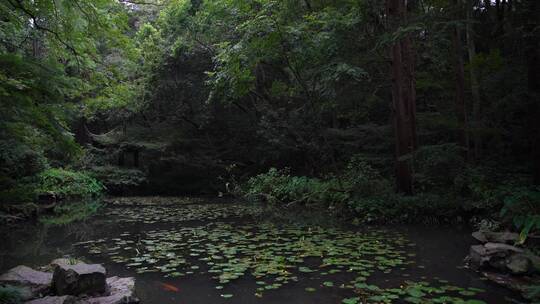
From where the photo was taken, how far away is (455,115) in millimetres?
11430

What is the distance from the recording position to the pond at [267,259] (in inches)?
186

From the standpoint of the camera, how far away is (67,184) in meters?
16.1

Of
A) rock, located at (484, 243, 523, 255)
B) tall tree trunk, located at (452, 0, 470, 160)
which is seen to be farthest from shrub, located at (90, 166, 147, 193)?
rock, located at (484, 243, 523, 255)

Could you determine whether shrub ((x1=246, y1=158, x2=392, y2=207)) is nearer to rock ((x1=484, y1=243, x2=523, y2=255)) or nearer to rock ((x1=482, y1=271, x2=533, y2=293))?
rock ((x1=484, y1=243, x2=523, y2=255))

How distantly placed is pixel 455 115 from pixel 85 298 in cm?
1035

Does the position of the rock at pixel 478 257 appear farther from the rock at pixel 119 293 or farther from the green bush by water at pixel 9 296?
the green bush by water at pixel 9 296

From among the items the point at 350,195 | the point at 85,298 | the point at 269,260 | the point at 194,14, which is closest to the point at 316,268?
the point at 269,260

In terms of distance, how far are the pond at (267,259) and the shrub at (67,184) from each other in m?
4.48

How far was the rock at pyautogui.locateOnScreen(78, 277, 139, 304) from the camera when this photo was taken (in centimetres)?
438

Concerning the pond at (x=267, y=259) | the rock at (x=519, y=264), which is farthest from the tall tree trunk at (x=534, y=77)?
the rock at (x=519, y=264)

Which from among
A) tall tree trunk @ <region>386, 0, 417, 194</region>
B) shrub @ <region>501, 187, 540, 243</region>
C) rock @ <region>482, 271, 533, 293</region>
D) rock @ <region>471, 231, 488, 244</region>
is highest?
tall tree trunk @ <region>386, 0, 417, 194</region>

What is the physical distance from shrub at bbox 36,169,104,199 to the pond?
4.48 meters

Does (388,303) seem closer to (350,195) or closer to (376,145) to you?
(350,195)

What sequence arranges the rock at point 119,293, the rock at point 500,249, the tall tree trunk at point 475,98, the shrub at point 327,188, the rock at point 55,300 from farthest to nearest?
the shrub at point 327,188, the tall tree trunk at point 475,98, the rock at point 500,249, the rock at point 119,293, the rock at point 55,300
